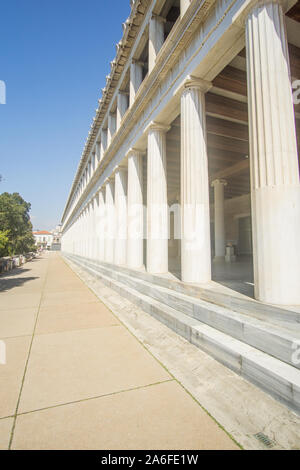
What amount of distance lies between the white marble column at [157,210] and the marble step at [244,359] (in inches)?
133

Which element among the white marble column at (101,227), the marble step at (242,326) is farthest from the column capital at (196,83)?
the white marble column at (101,227)

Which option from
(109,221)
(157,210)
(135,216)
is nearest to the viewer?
(157,210)

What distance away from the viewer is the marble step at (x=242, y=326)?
122 inches

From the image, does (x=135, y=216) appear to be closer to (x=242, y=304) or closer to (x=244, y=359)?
(x=242, y=304)

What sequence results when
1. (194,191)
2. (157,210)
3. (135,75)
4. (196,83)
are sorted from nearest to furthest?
1. (194,191)
2. (196,83)
3. (157,210)
4. (135,75)

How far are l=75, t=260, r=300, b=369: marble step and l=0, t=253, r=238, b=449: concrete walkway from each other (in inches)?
52.9

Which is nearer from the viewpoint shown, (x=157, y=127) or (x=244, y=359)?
(x=244, y=359)

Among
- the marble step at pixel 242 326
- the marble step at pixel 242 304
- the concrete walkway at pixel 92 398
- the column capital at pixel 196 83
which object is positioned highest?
the column capital at pixel 196 83

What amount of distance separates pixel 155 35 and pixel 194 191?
729 centimetres

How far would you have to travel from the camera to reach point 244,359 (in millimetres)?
3236

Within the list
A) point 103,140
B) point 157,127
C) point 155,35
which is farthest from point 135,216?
point 103,140

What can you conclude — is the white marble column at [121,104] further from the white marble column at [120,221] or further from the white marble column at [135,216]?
the white marble column at [135,216]
